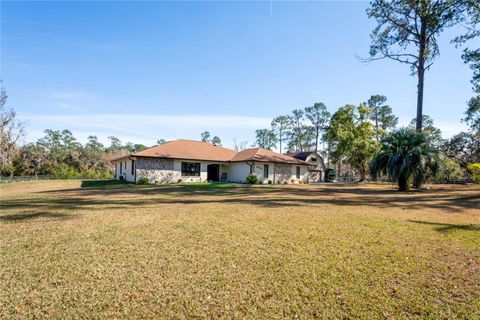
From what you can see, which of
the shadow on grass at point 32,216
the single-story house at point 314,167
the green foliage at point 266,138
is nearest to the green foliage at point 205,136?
the green foliage at point 266,138

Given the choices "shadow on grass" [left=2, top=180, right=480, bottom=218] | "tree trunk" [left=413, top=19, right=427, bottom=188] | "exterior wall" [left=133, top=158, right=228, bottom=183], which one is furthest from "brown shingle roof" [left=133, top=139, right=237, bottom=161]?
"tree trunk" [left=413, top=19, right=427, bottom=188]

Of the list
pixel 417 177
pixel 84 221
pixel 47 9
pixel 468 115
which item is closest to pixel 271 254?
pixel 84 221

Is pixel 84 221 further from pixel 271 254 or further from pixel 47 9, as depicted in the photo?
pixel 47 9

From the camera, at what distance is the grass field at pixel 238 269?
2.84 meters

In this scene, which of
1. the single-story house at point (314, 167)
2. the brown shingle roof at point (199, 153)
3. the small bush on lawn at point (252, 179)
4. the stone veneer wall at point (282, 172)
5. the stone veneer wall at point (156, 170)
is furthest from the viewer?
the single-story house at point (314, 167)

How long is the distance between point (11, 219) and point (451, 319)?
32.9 feet

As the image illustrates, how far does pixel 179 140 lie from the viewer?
27.5m

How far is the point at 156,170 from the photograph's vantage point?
22422 mm

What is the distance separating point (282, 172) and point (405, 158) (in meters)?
12.7

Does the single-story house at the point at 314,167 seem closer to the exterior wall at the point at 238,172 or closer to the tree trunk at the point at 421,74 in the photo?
the exterior wall at the point at 238,172

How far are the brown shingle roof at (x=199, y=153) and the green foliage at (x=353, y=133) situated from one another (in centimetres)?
697

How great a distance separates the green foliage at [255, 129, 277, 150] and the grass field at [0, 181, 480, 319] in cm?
5319

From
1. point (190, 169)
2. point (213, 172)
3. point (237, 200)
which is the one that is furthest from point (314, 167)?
point (237, 200)

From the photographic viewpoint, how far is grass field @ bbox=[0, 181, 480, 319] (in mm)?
2836
